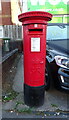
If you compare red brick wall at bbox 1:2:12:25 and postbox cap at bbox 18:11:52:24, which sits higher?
red brick wall at bbox 1:2:12:25

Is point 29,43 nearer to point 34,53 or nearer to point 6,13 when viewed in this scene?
point 34,53

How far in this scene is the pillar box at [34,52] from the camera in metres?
2.39

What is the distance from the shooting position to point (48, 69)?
9.98 ft

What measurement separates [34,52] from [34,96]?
0.87 meters

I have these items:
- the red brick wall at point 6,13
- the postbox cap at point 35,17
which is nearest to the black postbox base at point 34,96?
the postbox cap at point 35,17

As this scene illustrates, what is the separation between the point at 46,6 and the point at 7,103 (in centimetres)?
1339

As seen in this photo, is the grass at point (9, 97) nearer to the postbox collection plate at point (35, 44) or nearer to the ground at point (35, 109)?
the ground at point (35, 109)

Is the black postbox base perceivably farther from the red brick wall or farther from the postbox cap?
the red brick wall

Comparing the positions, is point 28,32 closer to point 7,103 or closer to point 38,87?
point 38,87

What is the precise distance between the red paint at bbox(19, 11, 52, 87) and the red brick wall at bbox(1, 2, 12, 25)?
21.7 ft

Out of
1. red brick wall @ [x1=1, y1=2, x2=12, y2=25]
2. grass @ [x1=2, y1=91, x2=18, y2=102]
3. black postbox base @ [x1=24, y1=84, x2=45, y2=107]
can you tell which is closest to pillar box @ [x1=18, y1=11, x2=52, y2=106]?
black postbox base @ [x1=24, y1=84, x2=45, y2=107]

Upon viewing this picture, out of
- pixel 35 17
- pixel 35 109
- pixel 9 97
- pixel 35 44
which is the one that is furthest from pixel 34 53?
pixel 9 97

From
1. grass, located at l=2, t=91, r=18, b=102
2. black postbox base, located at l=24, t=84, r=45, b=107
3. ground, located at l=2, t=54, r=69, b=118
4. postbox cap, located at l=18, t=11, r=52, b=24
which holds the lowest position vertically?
ground, located at l=2, t=54, r=69, b=118

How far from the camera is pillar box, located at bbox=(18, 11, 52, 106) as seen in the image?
7.83 ft
